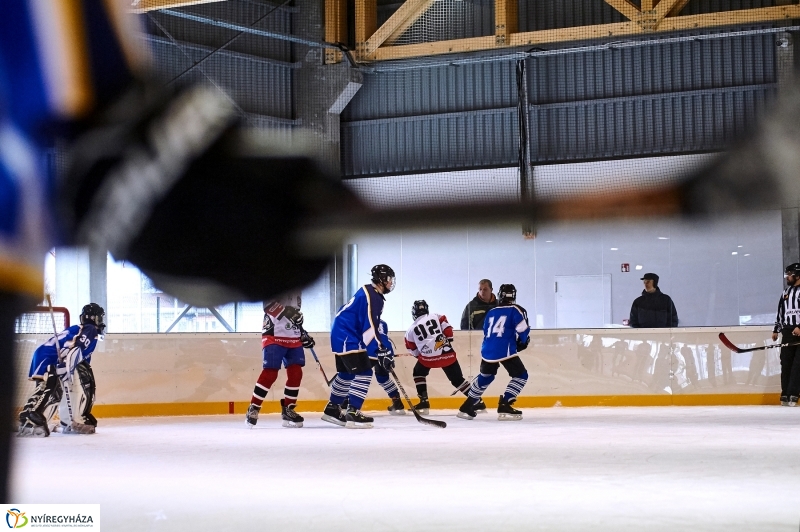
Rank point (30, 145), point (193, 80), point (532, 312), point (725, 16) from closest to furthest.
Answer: point (30, 145) < point (193, 80) < point (725, 16) < point (532, 312)

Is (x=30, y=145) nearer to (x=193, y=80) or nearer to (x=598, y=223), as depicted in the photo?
(x=193, y=80)

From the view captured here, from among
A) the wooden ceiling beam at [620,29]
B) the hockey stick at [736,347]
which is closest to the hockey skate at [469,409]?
the hockey stick at [736,347]

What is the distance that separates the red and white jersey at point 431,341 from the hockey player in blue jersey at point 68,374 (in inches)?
106

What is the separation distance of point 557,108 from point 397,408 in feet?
20.0

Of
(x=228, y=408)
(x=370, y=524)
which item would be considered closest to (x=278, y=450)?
(x=370, y=524)

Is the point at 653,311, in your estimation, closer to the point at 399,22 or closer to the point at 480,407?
the point at 480,407

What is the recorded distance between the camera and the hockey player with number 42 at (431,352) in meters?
7.80

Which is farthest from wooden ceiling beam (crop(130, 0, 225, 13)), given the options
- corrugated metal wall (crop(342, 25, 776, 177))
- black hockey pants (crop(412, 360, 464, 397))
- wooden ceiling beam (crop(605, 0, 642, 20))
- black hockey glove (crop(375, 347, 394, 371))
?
black hockey pants (crop(412, 360, 464, 397))

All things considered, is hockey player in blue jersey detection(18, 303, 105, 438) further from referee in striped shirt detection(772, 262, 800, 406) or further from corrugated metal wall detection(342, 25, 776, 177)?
referee in striped shirt detection(772, 262, 800, 406)

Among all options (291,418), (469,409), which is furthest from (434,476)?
(469,409)

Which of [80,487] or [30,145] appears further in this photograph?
[80,487]

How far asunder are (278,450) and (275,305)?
418cm

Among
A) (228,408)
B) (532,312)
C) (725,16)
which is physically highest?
(725,16)

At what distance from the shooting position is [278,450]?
5.06 meters
